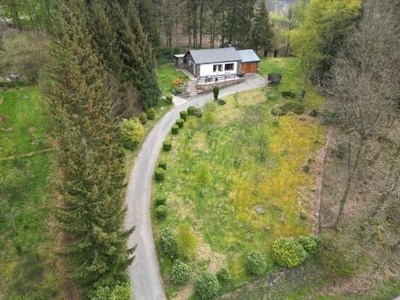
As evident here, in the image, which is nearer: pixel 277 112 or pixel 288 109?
pixel 277 112

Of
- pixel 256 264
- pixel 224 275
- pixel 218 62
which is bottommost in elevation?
pixel 224 275

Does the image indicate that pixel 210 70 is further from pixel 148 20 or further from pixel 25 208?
pixel 25 208

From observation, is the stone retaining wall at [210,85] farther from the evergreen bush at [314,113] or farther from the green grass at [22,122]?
the green grass at [22,122]

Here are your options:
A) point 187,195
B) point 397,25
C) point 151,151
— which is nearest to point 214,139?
point 151,151

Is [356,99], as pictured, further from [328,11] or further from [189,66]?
[189,66]

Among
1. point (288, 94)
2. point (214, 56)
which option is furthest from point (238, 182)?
point (214, 56)

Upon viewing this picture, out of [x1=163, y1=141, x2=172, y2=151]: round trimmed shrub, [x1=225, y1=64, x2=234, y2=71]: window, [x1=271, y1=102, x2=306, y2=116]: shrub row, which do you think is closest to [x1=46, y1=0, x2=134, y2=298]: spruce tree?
[x1=163, y1=141, x2=172, y2=151]: round trimmed shrub
